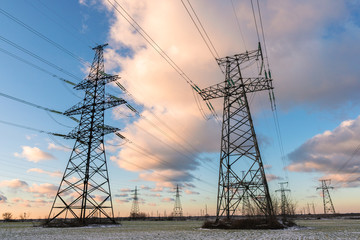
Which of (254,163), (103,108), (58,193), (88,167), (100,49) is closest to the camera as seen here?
(254,163)

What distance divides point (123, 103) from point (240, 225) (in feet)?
69.0

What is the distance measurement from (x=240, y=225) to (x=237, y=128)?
9.23m

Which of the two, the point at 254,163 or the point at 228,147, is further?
the point at 228,147

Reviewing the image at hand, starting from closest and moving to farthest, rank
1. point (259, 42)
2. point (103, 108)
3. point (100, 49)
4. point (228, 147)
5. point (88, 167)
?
1. point (228, 147)
2. point (259, 42)
3. point (88, 167)
4. point (103, 108)
5. point (100, 49)

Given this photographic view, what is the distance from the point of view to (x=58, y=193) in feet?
98.4

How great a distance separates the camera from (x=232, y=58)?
91.2 ft

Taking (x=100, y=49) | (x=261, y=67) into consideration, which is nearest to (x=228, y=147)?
(x=261, y=67)

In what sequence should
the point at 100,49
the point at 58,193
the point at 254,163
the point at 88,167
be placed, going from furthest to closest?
the point at 100,49 < the point at 88,167 < the point at 58,193 < the point at 254,163

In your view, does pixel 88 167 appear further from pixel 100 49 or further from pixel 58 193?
pixel 100 49

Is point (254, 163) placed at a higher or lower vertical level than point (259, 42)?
lower

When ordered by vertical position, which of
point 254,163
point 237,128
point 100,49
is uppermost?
point 100,49

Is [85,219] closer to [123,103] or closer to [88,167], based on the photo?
[88,167]

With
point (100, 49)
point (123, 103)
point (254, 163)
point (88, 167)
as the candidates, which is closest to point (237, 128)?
point (254, 163)

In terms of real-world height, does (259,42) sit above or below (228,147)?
above
